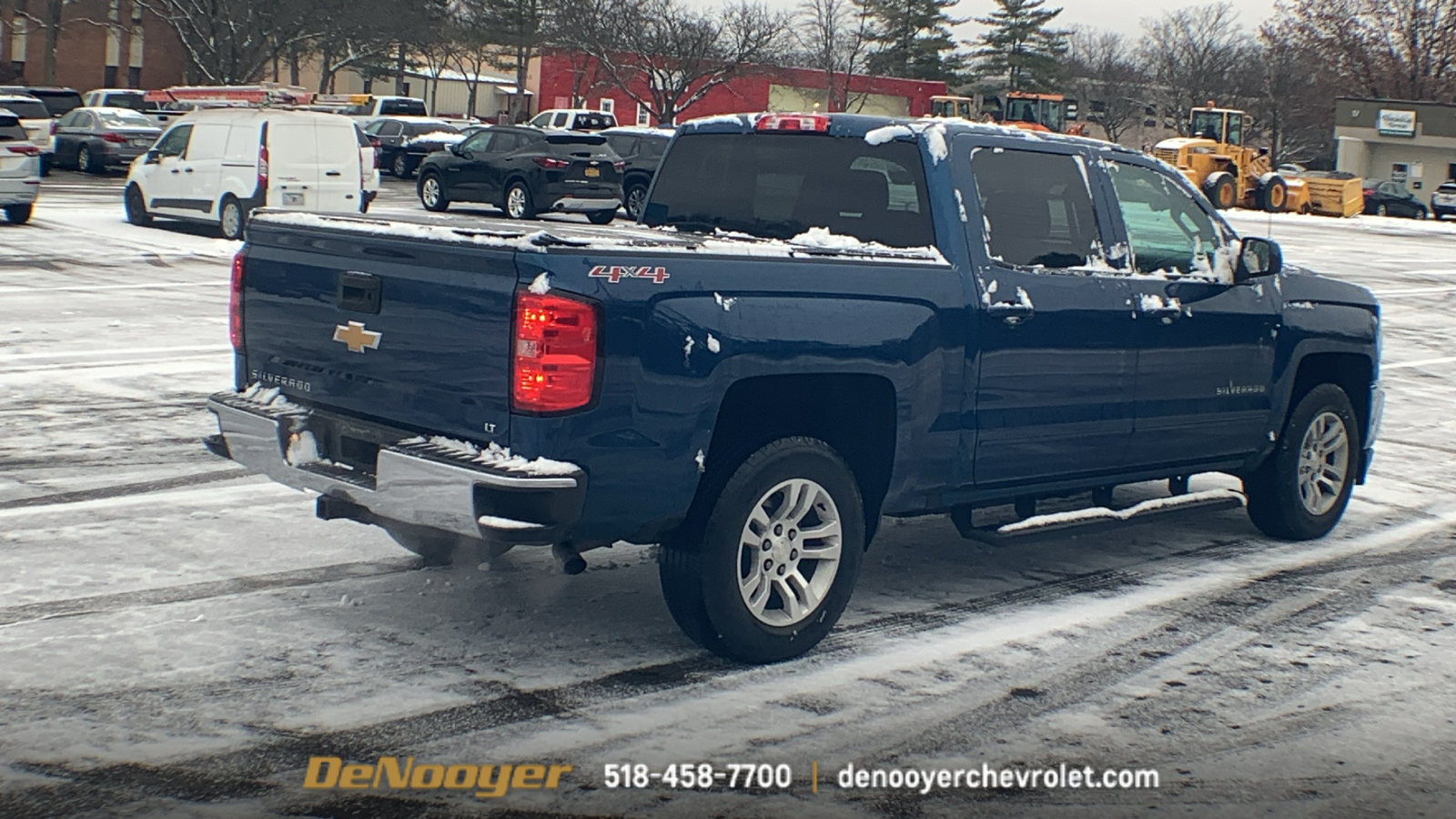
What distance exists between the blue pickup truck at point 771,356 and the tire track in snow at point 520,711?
0.18m

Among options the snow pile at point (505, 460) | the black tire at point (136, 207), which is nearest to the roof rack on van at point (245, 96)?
the black tire at point (136, 207)

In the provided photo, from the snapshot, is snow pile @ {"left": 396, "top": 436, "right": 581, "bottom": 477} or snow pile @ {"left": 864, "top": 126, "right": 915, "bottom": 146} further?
snow pile @ {"left": 864, "top": 126, "right": 915, "bottom": 146}

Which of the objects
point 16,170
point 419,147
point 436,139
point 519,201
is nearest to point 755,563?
point 16,170

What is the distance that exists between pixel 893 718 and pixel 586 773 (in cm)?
106

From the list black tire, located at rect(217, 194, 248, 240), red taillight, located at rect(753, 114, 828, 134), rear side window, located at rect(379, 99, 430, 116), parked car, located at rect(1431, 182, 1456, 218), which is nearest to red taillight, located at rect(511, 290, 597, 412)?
red taillight, located at rect(753, 114, 828, 134)

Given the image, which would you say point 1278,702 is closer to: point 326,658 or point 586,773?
point 586,773

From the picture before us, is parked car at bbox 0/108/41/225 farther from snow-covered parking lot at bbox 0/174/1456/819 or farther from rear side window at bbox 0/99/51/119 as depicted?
snow-covered parking lot at bbox 0/174/1456/819

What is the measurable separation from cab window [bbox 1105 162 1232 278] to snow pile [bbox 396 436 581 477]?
3.08 meters

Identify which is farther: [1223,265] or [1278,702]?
[1223,265]

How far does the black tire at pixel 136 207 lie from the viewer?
22797 mm

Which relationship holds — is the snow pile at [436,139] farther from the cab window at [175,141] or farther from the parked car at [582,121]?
the cab window at [175,141]

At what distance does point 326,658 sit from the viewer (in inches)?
209

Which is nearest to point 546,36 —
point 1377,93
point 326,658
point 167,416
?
point 1377,93

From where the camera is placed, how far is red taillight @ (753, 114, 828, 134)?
6417 millimetres
